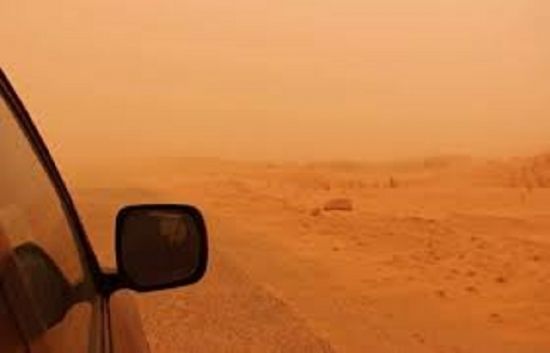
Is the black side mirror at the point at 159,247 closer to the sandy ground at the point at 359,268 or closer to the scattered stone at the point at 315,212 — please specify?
the sandy ground at the point at 359,268

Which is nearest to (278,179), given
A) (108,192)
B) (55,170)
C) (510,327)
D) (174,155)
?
(108,192)

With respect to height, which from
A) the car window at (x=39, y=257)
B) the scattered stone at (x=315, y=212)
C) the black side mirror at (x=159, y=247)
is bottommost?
the scattered stone at (x=315, y=212)

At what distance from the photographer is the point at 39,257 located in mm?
2416

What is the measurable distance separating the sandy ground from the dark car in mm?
5052

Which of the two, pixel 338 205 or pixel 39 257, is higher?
pixel 39 257

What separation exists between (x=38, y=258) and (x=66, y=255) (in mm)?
287

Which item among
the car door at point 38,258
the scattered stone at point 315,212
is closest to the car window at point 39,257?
the car door at point 38,258

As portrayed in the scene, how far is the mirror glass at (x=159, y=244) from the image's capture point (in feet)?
8.93

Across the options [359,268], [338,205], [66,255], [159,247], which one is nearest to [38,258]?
[66,255]

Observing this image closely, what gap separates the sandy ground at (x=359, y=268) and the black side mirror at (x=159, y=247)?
16.7ft

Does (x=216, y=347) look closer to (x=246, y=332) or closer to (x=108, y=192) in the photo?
(x=246, y=332)

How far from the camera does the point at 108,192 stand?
2030 cm

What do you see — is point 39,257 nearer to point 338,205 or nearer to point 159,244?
point 159,244

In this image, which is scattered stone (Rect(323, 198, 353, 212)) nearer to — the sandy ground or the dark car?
the sandy ground
